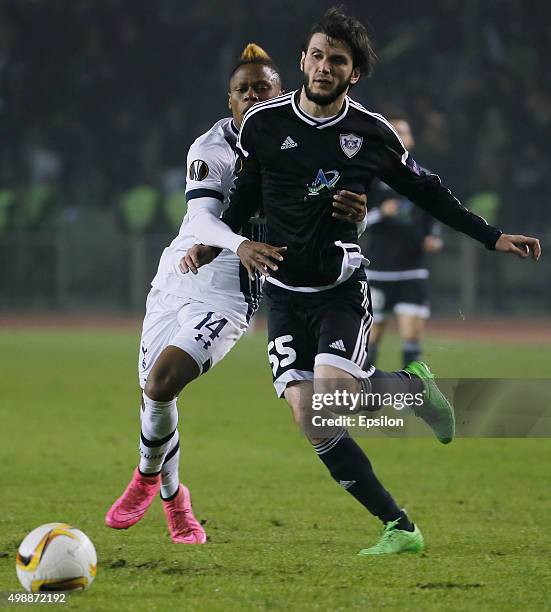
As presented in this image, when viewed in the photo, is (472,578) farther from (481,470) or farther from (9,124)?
(9,124)

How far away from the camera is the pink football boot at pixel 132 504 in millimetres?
5816

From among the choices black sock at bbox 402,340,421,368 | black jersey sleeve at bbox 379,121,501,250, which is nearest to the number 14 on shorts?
black jersey sleeve at bbox 379,121,501,250

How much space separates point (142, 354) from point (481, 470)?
3.08 m

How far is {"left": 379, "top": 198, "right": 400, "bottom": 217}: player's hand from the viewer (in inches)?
466

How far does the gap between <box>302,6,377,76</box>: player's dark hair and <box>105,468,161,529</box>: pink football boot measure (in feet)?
6.89

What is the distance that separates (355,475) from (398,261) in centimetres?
674

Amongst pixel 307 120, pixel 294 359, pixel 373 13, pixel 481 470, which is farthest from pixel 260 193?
pixel 373 13

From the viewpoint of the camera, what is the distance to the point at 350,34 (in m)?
5.18

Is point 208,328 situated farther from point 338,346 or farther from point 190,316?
point 338,346

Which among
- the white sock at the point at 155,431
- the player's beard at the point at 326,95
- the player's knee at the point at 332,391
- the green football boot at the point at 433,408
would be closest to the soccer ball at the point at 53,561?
the player's knee at the point at 332,391

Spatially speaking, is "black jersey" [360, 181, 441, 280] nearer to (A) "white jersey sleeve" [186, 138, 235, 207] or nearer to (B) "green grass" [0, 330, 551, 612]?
(B) "green grass" [0, 330, 551, 612]

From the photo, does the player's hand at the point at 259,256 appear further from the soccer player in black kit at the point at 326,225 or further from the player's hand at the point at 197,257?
the player's hand at the point at 197,257

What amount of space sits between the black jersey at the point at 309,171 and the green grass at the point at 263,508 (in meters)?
1.24

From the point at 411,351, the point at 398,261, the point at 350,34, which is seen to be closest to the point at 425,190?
the point at 350,34
